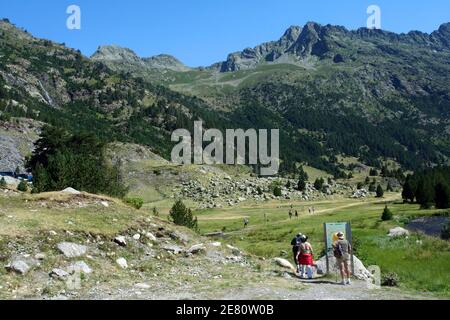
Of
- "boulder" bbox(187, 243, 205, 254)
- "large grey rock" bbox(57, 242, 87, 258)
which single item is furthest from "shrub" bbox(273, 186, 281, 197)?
"large grey rock" bbox(57, 242, 87, 258)

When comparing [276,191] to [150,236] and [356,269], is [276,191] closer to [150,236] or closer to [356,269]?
[150,236]

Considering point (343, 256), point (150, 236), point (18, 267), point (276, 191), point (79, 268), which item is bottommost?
point (79, 268)

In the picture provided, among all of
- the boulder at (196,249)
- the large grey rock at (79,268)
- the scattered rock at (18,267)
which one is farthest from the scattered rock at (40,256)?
the boulder at (196,249)

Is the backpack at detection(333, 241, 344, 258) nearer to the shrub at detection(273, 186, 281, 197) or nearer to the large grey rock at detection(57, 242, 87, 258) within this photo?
the large grey rock at detection(57, 242, 87, 258)

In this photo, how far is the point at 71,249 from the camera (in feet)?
78.7

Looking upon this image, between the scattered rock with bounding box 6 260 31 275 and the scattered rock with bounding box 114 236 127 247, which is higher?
the scattered rock with bounding box 114 236 127 247

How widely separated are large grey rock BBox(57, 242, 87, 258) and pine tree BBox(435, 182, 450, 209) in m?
99.4

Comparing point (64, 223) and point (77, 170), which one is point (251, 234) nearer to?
point (77, 170)

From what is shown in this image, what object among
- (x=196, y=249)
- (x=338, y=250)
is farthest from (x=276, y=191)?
(x=338, y=250)

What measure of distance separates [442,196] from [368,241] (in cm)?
6027

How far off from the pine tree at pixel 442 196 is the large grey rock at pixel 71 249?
326 feet

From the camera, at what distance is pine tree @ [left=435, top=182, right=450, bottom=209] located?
107m

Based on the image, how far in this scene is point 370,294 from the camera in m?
20.5

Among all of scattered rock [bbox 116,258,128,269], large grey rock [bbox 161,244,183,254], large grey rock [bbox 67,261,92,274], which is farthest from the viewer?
large grey rock [bbox 161,244,183,254]
